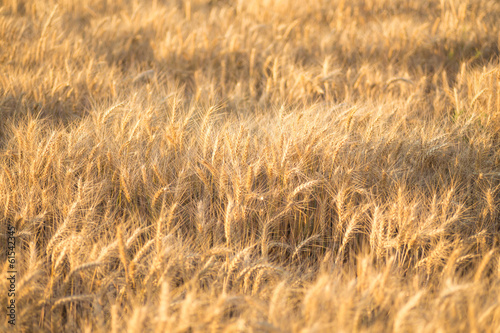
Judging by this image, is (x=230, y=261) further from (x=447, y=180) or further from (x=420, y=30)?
(x=420, y=30)

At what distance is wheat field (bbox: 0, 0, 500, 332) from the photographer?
125 centimetres

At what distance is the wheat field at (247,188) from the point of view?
125cm

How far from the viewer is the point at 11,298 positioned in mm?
1277

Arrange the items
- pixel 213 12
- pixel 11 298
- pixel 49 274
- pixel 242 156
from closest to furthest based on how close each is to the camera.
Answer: pixel 11 298
pixel 49 274
pixel 242 156
pixel 213 12

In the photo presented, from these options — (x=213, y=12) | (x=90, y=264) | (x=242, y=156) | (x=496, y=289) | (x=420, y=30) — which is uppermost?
(x=213, y=12)

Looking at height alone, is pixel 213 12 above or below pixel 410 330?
above

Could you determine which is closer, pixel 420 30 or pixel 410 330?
pixel 410 330

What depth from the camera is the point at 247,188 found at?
168cm

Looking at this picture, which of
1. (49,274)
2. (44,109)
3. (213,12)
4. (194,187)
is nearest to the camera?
(49,274)

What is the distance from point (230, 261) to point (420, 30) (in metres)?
3.78

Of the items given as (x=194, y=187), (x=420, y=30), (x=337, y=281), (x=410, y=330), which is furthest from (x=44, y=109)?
(x=420, y=30)

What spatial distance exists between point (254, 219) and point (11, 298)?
3.56 ft

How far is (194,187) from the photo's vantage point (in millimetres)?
2016

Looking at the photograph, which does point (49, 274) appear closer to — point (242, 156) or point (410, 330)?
point (242, 156)
